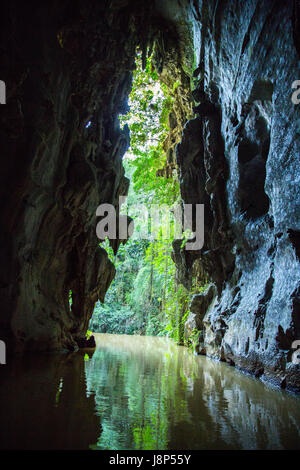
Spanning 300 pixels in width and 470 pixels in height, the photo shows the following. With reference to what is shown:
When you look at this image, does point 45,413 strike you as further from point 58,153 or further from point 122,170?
point 122,170

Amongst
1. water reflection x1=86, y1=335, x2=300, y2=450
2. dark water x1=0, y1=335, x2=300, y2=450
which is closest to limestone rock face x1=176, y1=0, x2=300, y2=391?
water reflection x1=86, y1=335, x2=300, y2=450

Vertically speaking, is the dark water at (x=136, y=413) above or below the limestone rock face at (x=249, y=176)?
below

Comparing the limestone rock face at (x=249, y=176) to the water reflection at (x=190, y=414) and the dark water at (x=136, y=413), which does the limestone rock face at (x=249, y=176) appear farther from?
the dark water at (x=136, y=413)

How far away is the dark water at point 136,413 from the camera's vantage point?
2.01 metres

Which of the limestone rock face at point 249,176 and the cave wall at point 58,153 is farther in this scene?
the cave wall at point 58,153

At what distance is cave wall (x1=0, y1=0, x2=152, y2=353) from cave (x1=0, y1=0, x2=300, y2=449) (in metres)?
0.03

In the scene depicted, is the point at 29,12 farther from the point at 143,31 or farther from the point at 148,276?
the point at 148,276

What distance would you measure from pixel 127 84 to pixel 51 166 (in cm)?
436

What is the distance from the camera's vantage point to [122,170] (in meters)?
10.6

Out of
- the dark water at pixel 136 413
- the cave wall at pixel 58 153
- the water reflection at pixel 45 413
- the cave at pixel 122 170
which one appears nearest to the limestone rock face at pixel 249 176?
the cave at pixel 122 170

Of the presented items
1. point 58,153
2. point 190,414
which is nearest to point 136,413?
point 190,414

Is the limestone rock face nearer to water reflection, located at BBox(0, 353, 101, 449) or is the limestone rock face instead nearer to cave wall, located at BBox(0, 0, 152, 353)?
cave wall, located at BBox(0, 0, 152, 353)

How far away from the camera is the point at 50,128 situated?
686 centimetres

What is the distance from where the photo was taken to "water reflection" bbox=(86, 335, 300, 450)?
6.84 feet
